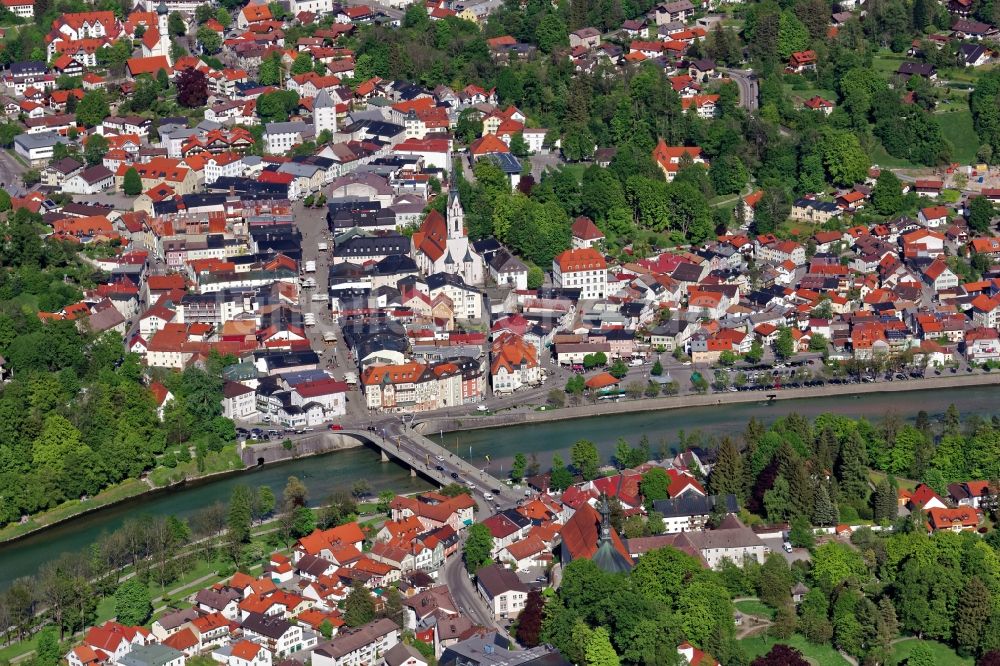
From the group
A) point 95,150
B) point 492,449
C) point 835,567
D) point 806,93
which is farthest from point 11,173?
point 835,567

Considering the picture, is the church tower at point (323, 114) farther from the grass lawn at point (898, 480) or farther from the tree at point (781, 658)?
the tree at point (781, 658)

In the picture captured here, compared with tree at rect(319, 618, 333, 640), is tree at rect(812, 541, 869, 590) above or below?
above

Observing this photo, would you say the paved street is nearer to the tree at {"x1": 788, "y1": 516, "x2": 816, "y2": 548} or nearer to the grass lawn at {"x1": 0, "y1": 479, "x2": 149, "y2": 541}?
the tree at {"x1": 788, "y1": 516, "x2": 816, "y2": 548}

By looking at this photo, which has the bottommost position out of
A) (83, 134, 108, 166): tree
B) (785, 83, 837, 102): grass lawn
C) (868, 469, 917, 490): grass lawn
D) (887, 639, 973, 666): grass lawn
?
(887, 639, 973, 666): grass lawn

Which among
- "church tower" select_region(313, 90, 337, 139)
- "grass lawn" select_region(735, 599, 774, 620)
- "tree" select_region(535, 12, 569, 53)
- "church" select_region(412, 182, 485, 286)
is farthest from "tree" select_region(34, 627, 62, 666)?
"tree" select_region(535, 12, 569, 53)

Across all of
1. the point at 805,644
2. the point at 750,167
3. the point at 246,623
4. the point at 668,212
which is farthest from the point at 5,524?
the point at 750,167

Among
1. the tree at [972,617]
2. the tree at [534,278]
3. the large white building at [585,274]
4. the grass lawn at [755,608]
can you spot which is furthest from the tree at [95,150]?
the tree at [972,617]
